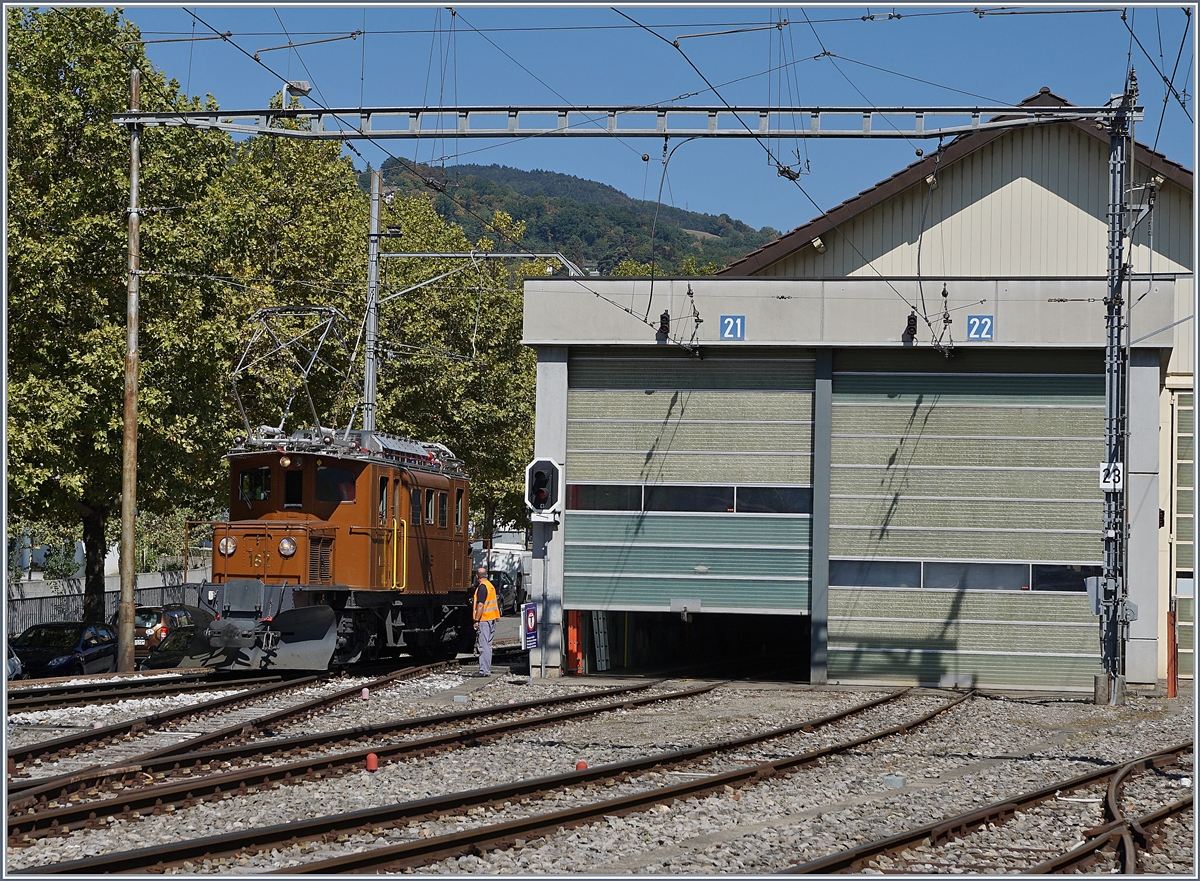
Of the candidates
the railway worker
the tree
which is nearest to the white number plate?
the railway worker

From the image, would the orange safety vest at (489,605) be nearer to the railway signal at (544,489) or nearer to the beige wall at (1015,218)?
the railway signal at (544,489)

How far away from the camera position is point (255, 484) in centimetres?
2053

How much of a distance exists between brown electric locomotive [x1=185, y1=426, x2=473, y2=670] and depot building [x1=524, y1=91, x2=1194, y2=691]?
2.34 metres

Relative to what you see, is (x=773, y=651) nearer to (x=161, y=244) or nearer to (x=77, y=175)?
(x=161, y=244)

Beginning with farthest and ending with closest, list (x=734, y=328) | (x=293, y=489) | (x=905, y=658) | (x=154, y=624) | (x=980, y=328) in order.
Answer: (x=154, y=624) < (x=734, y=328) < (x=905, y=658) < (x=980, y=328) < (x=293, y=489)

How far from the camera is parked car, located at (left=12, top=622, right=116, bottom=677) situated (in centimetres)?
2322

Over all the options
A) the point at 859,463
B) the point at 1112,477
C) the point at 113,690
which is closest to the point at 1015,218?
the point at 859,463

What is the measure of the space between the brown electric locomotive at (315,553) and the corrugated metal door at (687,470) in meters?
2.82

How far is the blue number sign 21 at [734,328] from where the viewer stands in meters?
21.3

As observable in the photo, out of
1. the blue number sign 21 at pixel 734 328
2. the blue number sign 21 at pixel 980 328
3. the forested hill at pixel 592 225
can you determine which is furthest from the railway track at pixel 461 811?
the forested hill at pixel 592 225

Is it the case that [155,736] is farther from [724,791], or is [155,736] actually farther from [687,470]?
[687,470]

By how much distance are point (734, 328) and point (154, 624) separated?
15001mm

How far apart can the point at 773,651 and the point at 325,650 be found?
13.4m

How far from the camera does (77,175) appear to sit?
24516 millimetres
